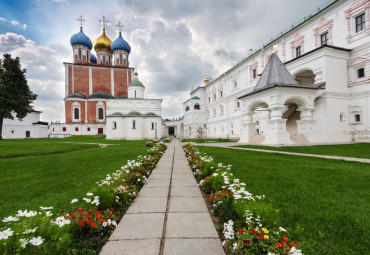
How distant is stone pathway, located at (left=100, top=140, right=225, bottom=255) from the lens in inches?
75.6

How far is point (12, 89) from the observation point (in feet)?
87.9

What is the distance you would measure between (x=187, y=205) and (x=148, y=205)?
66 cm

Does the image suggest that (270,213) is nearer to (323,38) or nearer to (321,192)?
(321,192)

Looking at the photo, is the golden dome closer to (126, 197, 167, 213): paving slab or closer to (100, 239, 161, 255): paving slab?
(126, 197, 167, 213): paving slab

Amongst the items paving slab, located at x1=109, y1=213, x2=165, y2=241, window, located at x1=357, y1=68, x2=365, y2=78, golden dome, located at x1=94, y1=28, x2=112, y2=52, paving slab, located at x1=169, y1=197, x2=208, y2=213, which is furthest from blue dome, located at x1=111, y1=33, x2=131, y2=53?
paving slab, located at x1=109, y1=213, x2=165, y2=241

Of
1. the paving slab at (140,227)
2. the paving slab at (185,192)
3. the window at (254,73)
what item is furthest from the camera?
the window at (254,73)

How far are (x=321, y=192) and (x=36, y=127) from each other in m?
51.2

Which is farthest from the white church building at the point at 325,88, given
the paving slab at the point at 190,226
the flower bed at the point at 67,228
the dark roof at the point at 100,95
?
the dark roof at the point at 100,95

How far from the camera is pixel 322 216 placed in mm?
2561

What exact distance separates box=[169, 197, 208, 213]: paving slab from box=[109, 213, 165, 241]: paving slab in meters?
0.32

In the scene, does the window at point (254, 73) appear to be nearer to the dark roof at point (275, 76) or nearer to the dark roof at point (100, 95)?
the dark roof at point (275, 76)

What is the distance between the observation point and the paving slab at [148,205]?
2.91 m

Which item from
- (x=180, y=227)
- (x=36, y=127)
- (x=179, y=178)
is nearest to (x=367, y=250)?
(x=180, y=227)

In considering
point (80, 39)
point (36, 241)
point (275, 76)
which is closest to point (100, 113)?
point (80, 39)
